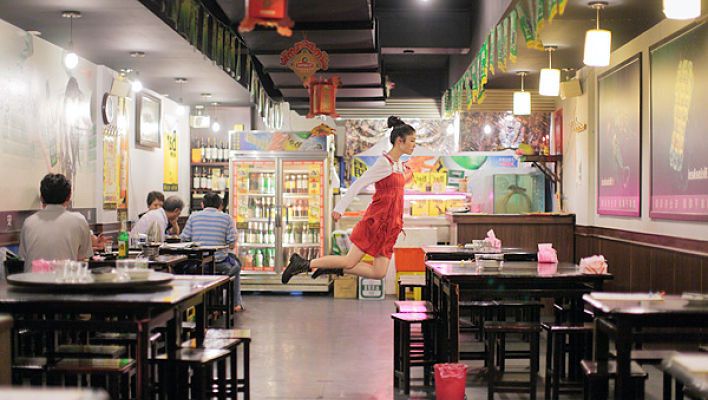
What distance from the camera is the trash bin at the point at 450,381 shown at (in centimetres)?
532

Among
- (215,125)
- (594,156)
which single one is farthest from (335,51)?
(215,125)

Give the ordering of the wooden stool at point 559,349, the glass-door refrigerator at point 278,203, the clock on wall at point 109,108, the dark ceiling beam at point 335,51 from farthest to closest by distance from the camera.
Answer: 1. the glass-door refrigerator at point 278,203
2. the dark ceiling beam at point 335,51
3. the clock on wall at point 109,108
4. the wooden stool at point 559,349

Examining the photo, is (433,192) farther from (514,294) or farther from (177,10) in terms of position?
(514,294)

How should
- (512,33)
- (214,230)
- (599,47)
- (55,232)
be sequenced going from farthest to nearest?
(214,230) → (512,33) → (599,47) → (55,232)

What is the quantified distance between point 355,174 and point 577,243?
533 cm

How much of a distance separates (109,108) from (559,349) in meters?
6.97

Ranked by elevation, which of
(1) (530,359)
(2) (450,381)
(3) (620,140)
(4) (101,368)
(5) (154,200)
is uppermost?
(3) (620,140)

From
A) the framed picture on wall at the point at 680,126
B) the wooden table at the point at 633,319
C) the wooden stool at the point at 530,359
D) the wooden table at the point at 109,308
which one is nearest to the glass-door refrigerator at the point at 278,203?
the framed picture on wall at the point at 680,126

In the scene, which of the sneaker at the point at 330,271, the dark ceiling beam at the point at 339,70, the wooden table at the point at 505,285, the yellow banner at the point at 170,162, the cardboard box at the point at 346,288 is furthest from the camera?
the yellow banner at the point at 170,162

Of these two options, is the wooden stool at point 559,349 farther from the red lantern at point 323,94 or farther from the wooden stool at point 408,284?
the red lantern at point 323,94

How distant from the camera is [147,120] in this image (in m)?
11.9

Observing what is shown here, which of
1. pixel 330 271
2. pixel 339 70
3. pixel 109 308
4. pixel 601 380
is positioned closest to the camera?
pixel 109 308

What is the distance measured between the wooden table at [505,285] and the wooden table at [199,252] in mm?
3703

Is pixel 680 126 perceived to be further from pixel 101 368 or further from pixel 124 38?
pixel 124 38
